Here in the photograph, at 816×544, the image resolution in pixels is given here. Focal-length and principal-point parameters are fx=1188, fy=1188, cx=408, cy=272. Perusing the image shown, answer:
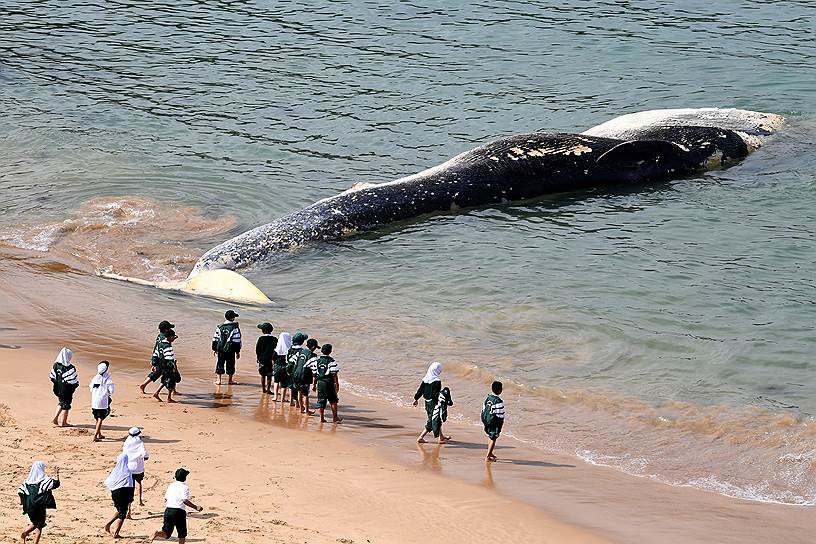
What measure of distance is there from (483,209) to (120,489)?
14.0 meters

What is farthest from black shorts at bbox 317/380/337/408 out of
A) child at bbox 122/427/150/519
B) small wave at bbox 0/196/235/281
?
small wave at bbox 0/196/235/281

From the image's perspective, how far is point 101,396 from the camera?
15875 millimetres

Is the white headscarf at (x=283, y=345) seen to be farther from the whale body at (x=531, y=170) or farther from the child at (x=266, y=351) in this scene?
the whale body at (x=531, y=170)

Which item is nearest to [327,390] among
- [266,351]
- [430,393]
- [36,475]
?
[266,351]

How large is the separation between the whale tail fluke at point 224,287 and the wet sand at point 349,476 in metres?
2.30

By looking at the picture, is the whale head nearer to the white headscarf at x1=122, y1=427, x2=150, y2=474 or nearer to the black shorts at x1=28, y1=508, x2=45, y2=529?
the white headscarf at x1=122, y1=427, x2=150, y2=474

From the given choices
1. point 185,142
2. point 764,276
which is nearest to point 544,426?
point 764,276

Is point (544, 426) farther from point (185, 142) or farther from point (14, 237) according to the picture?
point (185, 142)

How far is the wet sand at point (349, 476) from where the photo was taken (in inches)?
546

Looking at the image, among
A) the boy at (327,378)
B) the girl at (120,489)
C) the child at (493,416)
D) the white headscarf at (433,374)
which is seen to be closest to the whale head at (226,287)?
the boy at (327,378)

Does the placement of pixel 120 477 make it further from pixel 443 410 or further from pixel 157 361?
pixel 443 410

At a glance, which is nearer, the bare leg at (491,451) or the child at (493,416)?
the child at (493,416)

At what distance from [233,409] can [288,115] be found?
14.8 meters

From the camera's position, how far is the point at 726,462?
53.2 ft
